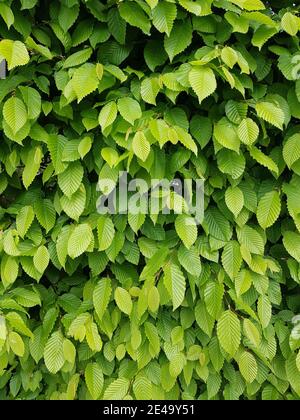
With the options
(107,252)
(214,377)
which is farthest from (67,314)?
(214,377)

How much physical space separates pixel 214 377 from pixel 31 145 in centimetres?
101

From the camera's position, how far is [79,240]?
1.30m

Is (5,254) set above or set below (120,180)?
below

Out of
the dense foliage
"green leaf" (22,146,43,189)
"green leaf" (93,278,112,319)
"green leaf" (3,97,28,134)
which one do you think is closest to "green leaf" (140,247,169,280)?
the dense foliage

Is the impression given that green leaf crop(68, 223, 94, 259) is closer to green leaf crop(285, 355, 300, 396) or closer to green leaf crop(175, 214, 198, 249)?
green leaf crop(175, 214, 198, 249)

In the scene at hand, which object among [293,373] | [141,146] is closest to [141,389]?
[293,373]

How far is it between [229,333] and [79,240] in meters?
0.56

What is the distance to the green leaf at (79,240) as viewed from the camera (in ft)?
4.21

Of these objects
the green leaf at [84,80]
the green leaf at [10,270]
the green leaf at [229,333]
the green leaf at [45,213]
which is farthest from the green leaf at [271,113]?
the green leaf at [10,270]

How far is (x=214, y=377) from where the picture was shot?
4.83 feet
